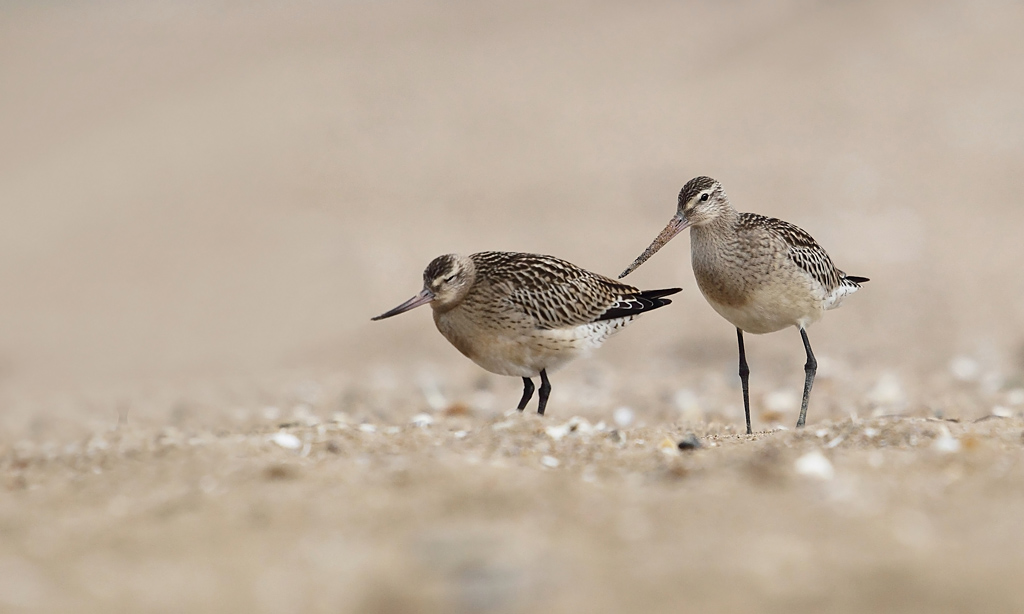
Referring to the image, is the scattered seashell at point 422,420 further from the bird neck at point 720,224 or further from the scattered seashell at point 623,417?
the bird neck at point 720,224

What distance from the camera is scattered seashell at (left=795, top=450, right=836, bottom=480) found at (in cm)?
455

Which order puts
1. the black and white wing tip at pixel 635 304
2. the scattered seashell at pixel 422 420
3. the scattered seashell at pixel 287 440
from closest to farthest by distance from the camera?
1. the scattered seashell at pixel 287 440
2. the scattered seashell at pixel 422 420
3. the black and white wing tip at pixel 635 304

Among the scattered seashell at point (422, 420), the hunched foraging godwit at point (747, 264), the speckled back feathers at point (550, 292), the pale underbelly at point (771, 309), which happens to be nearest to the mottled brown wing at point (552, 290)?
the speckled back feathers at point (550, 292)

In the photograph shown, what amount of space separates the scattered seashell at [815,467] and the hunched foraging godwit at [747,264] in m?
2.59

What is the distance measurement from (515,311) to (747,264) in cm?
159

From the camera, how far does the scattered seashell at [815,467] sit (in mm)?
4551

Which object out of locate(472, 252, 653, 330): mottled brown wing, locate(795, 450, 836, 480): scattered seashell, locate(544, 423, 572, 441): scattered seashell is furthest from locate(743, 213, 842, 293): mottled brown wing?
locate(795, 450, 836, 480): scattered seashell

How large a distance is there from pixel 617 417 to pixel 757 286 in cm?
161

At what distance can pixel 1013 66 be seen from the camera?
22578mm

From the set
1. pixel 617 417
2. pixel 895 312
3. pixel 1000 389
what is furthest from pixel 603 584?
pixel 895 312

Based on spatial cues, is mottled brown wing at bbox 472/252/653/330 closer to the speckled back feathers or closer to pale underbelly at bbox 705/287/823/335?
the speckled back feathers

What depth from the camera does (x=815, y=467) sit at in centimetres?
463

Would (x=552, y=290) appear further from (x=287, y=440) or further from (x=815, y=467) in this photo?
(x=815, y=467)

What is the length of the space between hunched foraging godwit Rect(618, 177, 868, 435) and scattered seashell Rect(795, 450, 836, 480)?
2588 millimetres
